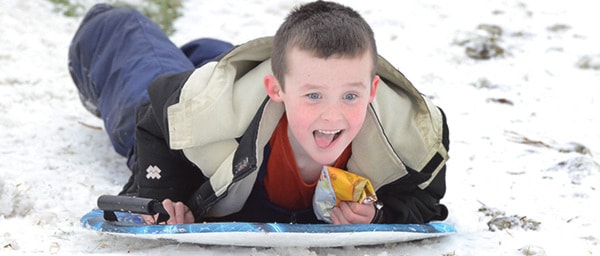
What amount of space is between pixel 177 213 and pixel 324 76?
65 centimetres

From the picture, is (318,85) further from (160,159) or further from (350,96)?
(160,159)

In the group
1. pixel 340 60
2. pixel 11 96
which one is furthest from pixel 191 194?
pixel 11 96

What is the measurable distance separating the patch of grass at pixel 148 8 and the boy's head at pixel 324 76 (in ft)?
10.6

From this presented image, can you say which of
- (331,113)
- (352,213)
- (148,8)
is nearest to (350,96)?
(331,113)

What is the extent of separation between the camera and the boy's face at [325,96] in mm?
2018

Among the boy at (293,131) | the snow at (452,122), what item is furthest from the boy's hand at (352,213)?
the snow at (452,122)

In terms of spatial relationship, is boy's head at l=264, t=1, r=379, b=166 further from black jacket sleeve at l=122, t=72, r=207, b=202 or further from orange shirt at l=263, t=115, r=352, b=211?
black jacket sleeve at l=122, t=72, r=207, b=202

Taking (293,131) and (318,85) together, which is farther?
(293,131)

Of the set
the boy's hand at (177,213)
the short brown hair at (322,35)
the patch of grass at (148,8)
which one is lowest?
the patch of grass at (148,8)

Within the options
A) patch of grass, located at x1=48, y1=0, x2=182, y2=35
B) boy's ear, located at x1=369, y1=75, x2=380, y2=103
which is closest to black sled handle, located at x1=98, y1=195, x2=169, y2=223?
boy's ear, located at x1=369, y1=75, x2=380, y2=103

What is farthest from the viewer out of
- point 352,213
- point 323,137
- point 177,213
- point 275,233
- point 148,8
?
point 148,8

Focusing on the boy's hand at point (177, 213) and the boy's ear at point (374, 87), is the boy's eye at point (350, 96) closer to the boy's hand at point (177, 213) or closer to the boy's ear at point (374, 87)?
the boy's ear at point (374, 87)

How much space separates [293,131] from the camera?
7.16 ft

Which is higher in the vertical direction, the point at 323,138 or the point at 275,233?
the point at 323,138
